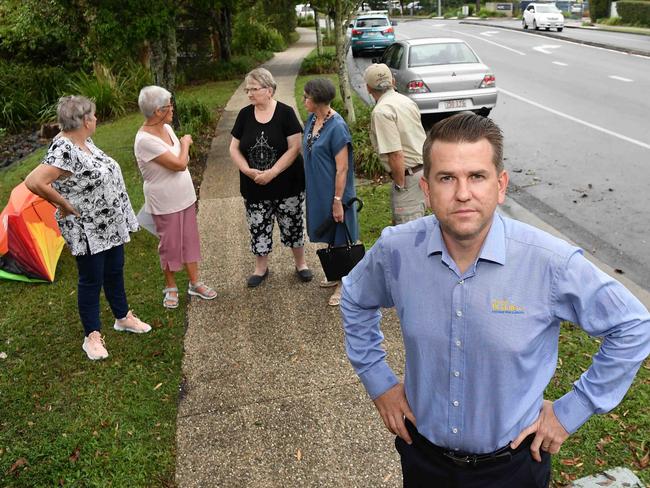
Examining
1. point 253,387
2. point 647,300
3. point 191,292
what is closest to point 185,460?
point 253,387

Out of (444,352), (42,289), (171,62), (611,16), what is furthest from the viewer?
(611,16)

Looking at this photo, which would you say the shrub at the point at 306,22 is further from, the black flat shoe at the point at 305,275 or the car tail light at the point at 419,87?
the black flat shoe at the point at 305,275

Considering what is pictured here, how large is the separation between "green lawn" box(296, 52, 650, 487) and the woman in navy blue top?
1.86m

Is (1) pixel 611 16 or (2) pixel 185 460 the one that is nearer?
(2) pixel 185 460

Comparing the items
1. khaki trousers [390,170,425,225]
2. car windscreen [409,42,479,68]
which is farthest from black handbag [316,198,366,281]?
car windscreen [409,42,479,68]

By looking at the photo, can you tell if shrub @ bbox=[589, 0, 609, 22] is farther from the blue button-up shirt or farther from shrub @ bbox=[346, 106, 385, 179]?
the blue button-up shirt

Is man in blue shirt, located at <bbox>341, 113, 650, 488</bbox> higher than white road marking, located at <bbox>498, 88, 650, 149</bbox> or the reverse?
higher

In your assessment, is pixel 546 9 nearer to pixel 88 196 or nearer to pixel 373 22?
pixel 373 22

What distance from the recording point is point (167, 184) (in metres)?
4.93

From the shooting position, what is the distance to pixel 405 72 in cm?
1240

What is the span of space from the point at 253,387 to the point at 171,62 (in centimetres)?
832

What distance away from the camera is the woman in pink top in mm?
4707

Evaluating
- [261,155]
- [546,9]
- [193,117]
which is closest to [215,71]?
[193,117]

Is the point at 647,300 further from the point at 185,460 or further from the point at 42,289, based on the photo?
the point at 42,289
